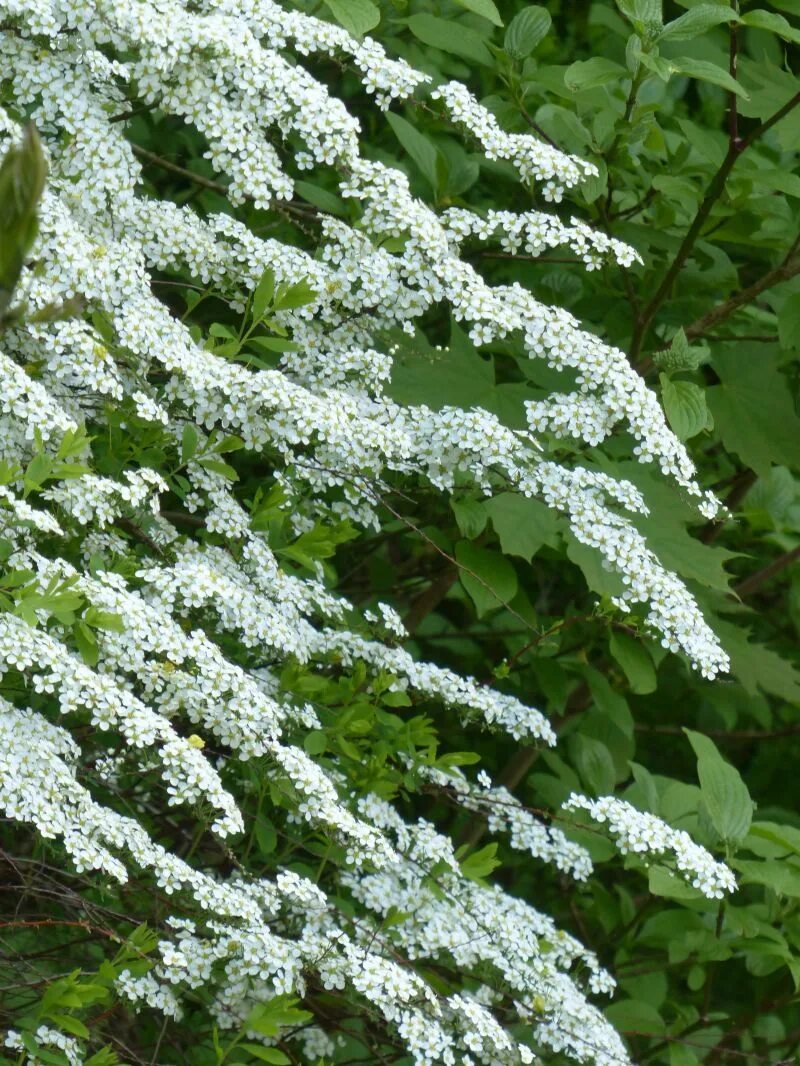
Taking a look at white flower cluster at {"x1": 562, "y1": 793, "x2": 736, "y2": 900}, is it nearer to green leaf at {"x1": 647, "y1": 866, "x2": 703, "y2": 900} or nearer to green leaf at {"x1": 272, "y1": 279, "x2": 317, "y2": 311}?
green leaf at {"x1": 647, "y1": 866, "x2": 703, "y2": 900}

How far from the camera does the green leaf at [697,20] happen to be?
7.36ft

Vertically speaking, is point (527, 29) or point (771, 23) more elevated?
point (771, 23)

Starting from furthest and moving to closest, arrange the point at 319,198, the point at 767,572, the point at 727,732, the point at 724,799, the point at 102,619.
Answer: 1. the point at 727,732
2. the point at 767,572
3. the point at 319,198
4. the point at 724,799
5. the point at 102,619

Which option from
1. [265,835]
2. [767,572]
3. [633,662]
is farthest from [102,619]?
[767,572]

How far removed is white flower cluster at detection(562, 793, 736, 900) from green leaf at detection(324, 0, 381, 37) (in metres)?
1.35

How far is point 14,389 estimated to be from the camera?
1856 mm

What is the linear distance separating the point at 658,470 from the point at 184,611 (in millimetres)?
1309

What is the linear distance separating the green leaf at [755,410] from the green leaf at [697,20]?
2.77 ft

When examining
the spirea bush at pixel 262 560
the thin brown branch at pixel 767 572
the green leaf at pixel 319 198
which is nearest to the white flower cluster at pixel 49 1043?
the spirea bush at pixel 262 560

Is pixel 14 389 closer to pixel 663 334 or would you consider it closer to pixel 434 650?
pixel 663 334

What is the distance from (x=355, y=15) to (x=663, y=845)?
1.48m

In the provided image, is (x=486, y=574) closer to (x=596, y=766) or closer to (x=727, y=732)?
(x=596, y=766)

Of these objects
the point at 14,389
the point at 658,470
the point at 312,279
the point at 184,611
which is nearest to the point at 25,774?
the point at 184,611

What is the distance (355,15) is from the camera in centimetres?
225
